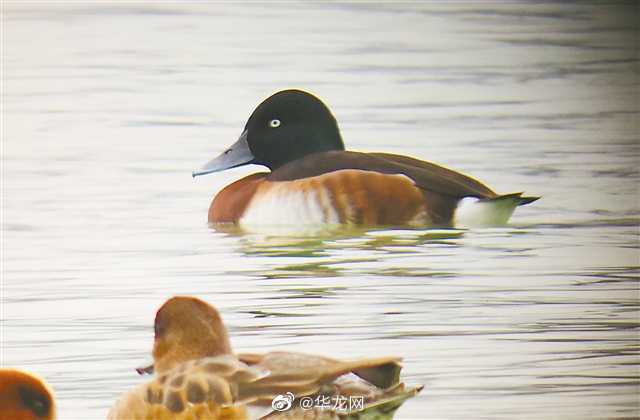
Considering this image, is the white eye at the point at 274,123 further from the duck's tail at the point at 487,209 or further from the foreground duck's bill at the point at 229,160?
the duck's tail at the point at 487,209

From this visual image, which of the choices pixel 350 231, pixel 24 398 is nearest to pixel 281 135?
pixel 350 231

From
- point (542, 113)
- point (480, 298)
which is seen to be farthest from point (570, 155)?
point (480, 298)

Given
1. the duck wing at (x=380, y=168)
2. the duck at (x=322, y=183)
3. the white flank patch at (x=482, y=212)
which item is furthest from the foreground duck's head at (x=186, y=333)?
the white flank patch at (x=482, y=212)

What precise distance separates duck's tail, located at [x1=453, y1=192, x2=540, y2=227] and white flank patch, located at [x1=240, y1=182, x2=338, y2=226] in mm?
254

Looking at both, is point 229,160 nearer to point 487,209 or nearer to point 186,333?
point 186,333

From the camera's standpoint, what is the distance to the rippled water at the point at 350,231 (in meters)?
2.67

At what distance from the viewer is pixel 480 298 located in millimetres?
2734

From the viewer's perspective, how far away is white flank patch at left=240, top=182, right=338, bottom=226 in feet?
8.86

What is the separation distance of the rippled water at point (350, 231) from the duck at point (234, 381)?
4 centimetres

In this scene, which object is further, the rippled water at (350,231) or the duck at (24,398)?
the rippled water at (350,231)

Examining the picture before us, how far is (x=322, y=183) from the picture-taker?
8.86 ft

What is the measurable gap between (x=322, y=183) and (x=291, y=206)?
8 centimetres

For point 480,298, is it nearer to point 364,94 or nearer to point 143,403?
point 364,94

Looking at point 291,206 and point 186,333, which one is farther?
point 291,206
